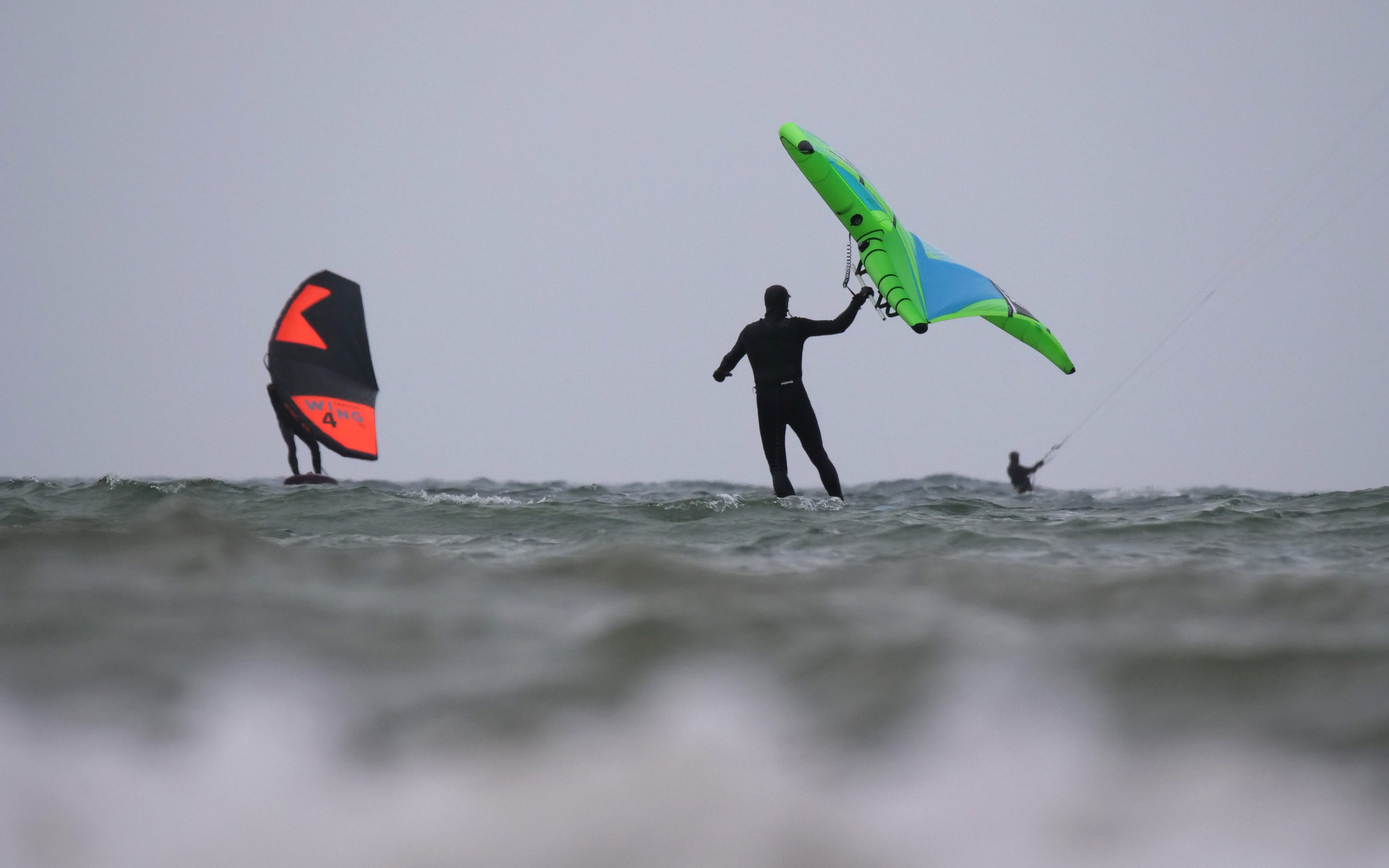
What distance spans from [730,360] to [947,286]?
7.05 ft

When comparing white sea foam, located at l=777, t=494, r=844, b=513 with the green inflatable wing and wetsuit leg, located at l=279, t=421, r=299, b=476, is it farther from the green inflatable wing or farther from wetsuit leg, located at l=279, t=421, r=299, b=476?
wetsuit leg, located at l=279, t=421, r=299, b=476

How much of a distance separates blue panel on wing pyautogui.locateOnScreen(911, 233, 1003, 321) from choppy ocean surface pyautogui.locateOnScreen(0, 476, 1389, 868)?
4.95 meters

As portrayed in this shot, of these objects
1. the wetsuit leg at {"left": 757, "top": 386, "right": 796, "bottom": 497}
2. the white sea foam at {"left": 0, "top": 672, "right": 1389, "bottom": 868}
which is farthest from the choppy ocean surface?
the wetsuit leg at {"left": 757, "top": 386, "right": 796, "bottom": 497}

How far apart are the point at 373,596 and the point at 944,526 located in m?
3.59

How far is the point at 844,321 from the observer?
843 centimetres

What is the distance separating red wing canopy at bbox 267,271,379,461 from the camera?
38.2 feet

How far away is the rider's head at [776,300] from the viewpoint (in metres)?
8.57

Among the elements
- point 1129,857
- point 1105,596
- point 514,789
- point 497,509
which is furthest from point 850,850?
point 497,509

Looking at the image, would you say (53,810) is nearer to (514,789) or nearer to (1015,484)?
(514,789)

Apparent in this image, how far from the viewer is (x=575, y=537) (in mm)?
5449

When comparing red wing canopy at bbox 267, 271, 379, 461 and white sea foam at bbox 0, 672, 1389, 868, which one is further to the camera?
red wing canopy at bbox 267, 271, 379, 461

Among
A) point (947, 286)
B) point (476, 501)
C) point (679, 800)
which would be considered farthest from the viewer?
point (947, 286)

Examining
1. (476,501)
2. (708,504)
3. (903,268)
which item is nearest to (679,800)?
(708,504)

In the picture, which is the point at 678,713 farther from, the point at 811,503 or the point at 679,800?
the point at 811,503
